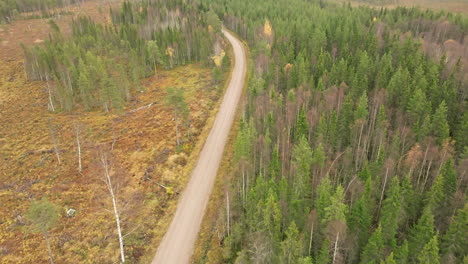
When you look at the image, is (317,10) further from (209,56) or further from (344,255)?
(344,255)

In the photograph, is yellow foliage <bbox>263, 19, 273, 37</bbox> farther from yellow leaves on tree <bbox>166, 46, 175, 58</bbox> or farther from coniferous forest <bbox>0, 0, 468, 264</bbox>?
yellow leaves on tree <bbox>166, 46, 175, 58</bbox>

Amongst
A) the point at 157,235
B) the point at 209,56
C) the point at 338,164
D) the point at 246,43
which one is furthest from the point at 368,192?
the point at 246,43

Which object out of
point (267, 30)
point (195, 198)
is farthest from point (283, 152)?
point (267, 30)

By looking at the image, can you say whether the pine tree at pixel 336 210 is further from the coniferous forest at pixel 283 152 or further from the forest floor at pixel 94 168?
the forest floor at pixel 94 168

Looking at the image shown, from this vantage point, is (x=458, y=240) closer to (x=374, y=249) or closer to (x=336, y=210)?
(x=374, y=249)

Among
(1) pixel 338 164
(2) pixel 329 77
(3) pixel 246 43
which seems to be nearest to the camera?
(1) pixel 338 164

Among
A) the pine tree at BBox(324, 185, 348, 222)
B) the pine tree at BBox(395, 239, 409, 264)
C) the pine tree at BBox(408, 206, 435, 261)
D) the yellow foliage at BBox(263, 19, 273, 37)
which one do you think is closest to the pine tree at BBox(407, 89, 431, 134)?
the pine tree at BBox(408, 206, 435, 261)

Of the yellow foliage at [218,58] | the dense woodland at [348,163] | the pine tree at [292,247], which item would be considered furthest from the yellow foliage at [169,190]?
the yellow foliage at [218,58]
